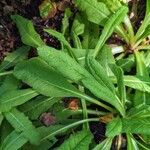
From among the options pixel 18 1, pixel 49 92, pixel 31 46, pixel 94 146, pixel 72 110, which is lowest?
pixel 94 146

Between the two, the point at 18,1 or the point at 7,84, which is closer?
the point at 7,84

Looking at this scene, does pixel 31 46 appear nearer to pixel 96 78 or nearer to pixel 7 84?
pixel 7 84

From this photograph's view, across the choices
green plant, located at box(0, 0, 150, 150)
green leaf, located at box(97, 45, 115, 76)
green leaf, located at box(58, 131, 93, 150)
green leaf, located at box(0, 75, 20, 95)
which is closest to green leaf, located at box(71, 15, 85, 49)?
green plant, located at box(0, 0, 150, 150)

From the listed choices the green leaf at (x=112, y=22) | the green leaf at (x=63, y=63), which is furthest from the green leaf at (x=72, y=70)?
the green leaf at (x=112, y=22)

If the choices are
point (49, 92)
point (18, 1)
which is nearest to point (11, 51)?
point (18, 1)

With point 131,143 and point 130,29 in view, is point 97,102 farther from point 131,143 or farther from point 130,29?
point 130,29

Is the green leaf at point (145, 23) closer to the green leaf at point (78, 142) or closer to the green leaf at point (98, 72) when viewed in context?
the green leaf at point (98, 72)

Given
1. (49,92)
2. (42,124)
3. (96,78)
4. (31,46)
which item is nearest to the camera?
(96,78)
